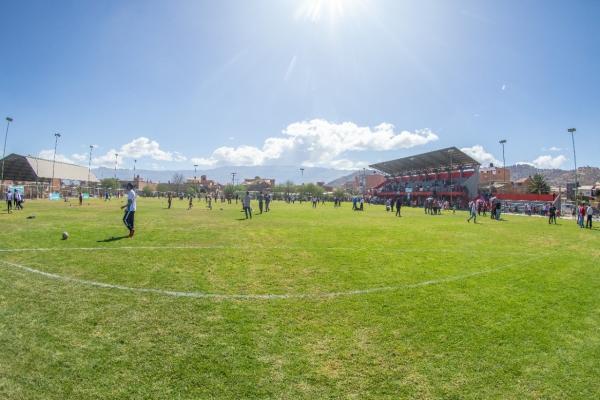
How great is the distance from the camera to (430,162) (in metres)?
85.2

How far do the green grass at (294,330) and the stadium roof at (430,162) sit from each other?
226 feet

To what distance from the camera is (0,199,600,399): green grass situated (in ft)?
13.7

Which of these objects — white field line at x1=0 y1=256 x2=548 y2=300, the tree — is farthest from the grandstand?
white field line at x1=0 y1=256 x2=548 y2=300

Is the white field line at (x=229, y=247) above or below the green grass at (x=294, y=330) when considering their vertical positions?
above

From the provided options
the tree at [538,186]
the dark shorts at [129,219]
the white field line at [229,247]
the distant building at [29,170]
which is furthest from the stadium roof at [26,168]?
the tree at [538,186]

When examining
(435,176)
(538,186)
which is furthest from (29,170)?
(538,186)

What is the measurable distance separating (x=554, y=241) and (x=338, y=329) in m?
17.6

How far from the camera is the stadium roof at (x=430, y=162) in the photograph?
242 ft

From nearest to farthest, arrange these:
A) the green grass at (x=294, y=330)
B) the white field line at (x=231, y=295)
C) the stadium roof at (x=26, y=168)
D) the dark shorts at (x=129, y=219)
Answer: the green grass at (x=294, y=330)
the white field line at (x=231, y=295)
the dark shorts at (x=129, y=219)
the stadium roof at (x=26, y=168)

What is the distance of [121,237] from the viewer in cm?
1445

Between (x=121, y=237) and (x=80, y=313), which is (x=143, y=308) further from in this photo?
(x=121, y=237)

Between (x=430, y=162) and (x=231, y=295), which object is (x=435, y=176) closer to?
(x=430, y=162)

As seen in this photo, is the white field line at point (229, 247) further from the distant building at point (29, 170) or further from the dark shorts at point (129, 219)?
the distant building at point (29, 170)

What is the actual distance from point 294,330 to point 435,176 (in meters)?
93.0
